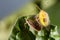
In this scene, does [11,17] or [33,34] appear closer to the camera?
[33,34]

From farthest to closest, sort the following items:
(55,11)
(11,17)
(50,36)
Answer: (11,17) < (55,11) < (50,36)

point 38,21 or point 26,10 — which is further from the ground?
point 26,10

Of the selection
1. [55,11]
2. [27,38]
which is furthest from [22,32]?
[55,11]

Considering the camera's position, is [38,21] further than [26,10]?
No

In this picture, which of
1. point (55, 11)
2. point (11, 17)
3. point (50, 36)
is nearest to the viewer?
point (50, 36)

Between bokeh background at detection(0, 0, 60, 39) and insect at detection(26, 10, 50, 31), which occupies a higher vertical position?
bokeh background at detection(0, 0, 60, 39)

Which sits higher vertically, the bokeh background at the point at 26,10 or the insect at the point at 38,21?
the bokeh background at the point at 26,10

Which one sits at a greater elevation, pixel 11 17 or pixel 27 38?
pixel 11 17

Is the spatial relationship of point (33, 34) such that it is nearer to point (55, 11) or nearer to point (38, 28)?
point (38, 28)
